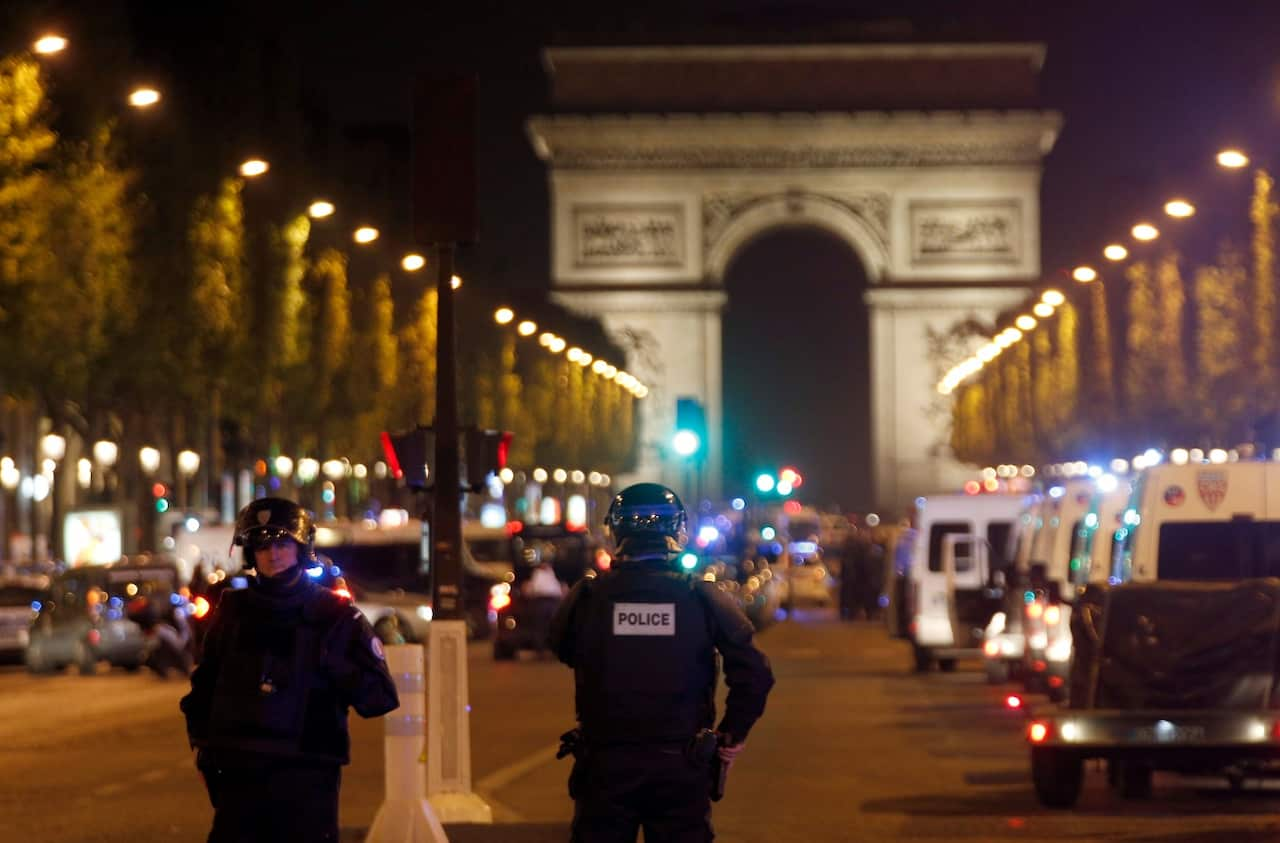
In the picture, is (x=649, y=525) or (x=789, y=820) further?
(x=789, y=820)

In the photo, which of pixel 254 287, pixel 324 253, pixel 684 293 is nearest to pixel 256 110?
pixel 254 287

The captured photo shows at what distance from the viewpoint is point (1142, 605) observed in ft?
52.5

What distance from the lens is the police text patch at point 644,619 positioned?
9.08 metres

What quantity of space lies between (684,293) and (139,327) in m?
50.8

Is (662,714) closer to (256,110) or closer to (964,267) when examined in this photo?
(256,110)

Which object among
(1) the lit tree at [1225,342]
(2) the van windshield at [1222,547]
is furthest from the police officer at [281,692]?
(1) the lit tree at [1225,342]

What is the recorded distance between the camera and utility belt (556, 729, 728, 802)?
8898mm

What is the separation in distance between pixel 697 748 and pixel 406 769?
439cm

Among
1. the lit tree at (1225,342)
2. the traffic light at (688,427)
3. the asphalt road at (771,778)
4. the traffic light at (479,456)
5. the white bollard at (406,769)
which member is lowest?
the asphalt road at (771,778)

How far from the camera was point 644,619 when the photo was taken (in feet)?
29.8

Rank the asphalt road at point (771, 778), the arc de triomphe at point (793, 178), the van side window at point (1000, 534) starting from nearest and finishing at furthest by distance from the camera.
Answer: the asphalt road at point (771, 778)
the van side window at point (1000, 534)
the arc de triomphe at point (793, 178)

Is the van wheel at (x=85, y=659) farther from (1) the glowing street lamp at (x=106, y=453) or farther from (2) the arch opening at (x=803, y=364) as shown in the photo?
(2) the arch opening at (x=803, y=364)

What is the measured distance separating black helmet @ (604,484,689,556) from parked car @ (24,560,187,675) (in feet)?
80.8

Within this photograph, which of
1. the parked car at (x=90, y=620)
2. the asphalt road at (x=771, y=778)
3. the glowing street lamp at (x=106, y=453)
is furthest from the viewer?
the glowing street lamp at (x=106, y=453)
